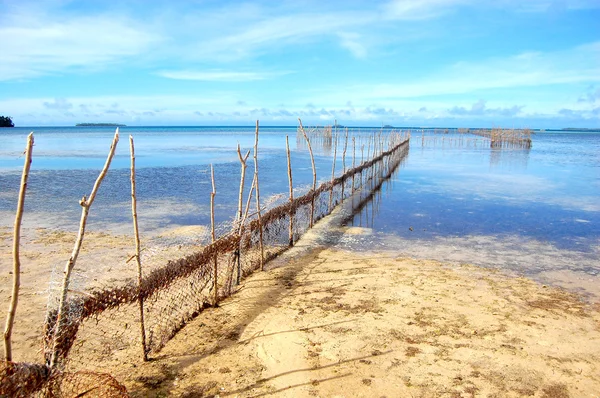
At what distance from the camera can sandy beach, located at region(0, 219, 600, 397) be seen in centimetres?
398

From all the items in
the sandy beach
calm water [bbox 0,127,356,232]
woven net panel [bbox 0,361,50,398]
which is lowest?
the sandy beach

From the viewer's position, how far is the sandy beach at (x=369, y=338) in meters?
3.98

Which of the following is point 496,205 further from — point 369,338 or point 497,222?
point 369,338

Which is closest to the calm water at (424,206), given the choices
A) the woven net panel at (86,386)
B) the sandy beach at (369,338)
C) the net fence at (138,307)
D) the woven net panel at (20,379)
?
the sandy beach at (369,338)

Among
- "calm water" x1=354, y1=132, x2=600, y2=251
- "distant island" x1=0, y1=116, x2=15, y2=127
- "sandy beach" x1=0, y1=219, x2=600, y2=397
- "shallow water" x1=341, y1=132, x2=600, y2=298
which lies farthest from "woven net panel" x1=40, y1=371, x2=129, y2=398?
"distant island" x1=0, y1=116, x2=15, y2=127

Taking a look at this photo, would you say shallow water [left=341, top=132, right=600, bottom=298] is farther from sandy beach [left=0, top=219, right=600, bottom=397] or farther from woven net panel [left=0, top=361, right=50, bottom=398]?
woven net panel [left=0, top=361, right=50, bottom=398]

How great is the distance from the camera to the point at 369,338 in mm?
4836

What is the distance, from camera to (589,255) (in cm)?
852

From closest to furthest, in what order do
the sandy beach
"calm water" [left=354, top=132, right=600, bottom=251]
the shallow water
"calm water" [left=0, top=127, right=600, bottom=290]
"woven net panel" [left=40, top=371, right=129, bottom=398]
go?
"woven net panel" [left=40, top=371, right=129, bottom=398] < the sandy beach < the shallow water < "calm water" [left=0, top=127, right=600, bottom=290] < "calm water" [left=354, top=132, right=600, bottom=251]

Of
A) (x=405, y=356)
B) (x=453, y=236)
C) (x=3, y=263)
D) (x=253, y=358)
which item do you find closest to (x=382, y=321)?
(x=405, y=356)

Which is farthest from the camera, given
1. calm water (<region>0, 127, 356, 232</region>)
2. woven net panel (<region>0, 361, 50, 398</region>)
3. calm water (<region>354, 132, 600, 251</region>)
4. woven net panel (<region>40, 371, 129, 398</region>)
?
calm water (<region>0, 127, 356, 232</region>)

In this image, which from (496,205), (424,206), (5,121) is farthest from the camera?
(5,121)

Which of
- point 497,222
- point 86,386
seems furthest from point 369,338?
point 497,222

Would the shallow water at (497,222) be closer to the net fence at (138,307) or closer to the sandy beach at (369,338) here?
the sandy beach at (369,338)
